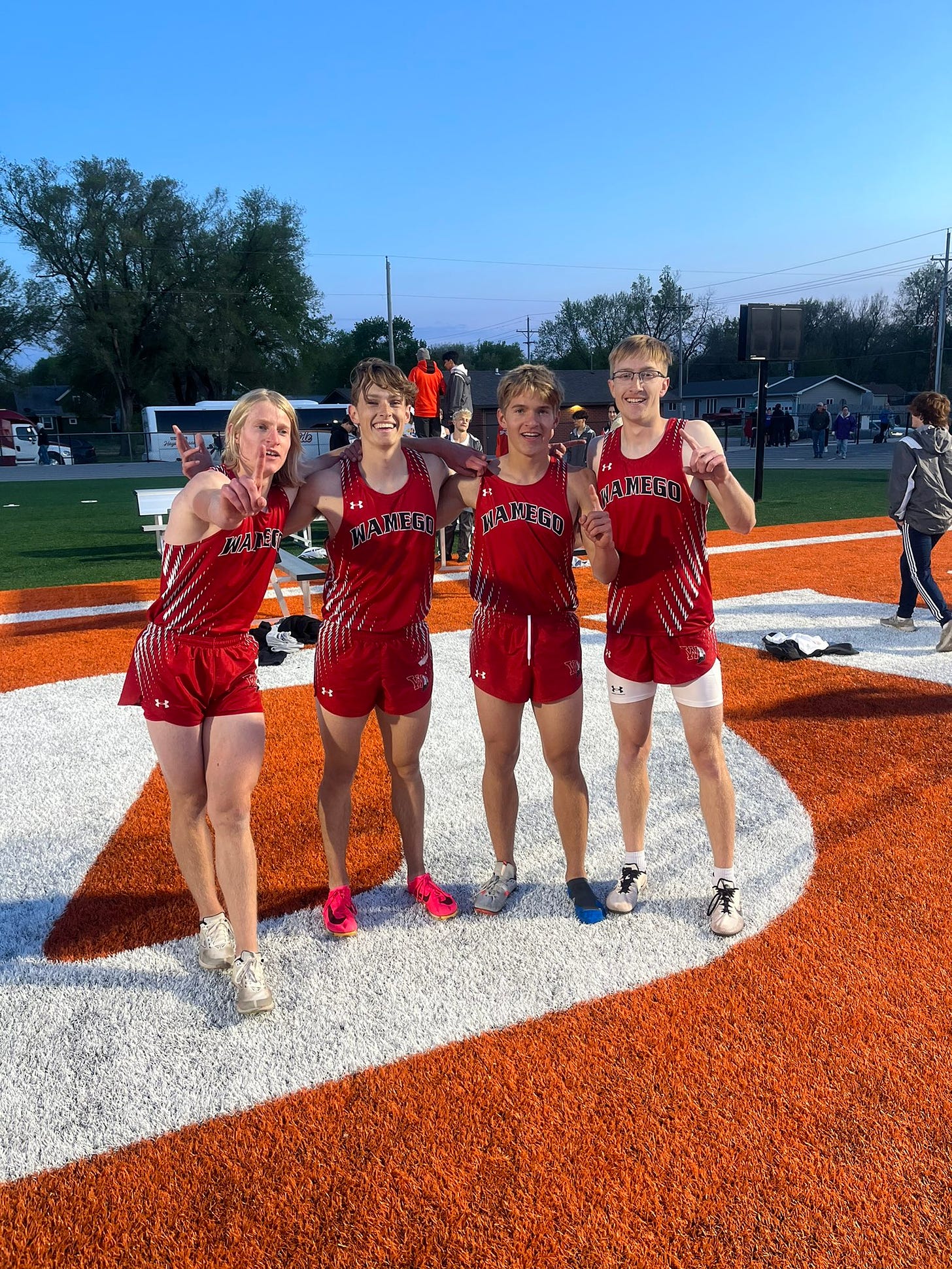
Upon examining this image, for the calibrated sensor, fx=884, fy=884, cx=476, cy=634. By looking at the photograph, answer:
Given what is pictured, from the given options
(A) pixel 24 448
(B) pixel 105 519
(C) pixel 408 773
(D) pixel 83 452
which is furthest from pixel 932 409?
(A) pixel 24 448

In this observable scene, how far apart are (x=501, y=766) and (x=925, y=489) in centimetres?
591

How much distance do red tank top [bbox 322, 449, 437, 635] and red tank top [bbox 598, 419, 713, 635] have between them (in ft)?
2.42

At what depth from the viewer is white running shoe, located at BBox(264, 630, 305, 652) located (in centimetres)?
782

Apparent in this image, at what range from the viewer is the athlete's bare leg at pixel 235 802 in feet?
10.0

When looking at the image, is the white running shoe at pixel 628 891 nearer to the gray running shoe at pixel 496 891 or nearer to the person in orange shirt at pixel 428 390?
the gray running shoe at pixel 496 891

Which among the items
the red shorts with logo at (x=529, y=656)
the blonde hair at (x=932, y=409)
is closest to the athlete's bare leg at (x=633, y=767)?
the red shorts with logo at (x=529, y=656)

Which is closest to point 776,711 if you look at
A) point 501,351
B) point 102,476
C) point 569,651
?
point 569,651

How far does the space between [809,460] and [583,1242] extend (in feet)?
124

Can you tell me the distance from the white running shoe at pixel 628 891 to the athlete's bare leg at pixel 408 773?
2.68ft

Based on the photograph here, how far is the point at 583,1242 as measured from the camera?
84.7 inches

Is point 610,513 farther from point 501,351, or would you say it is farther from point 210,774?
point 501,351

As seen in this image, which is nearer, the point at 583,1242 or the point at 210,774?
the point at 583,1242

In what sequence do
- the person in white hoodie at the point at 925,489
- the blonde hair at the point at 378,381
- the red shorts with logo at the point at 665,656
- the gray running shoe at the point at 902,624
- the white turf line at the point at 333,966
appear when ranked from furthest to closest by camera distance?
the gray running shoe at the point at 902,624
the person in white hoodie at the point at 925,489
the red shorts with logo at the point at 665,656
the blonde hair at the point at 378,381
the white turf line at the point at 333,966

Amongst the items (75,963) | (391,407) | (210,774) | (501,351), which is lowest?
(75,963)
